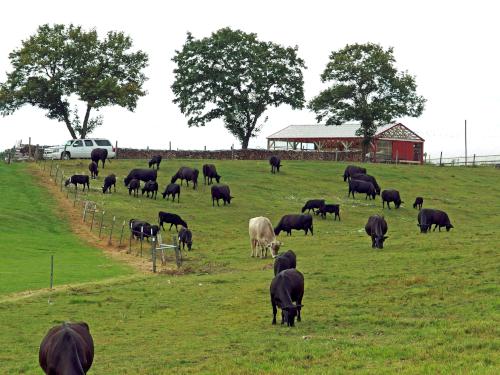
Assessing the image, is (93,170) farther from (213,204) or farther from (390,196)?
(390,196)

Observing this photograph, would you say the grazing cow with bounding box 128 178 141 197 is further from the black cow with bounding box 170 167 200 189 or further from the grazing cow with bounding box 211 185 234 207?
the grazing cow with bounding box 211 185 234 207

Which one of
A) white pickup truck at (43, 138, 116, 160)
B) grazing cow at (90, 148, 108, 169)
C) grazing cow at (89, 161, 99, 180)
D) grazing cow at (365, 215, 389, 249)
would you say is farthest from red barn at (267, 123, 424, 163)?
grazing cow at (365, 215, 389, 249)

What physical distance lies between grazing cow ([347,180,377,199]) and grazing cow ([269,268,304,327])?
39470 millimetres

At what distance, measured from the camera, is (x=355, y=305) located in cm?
2425

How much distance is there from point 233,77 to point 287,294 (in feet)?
267

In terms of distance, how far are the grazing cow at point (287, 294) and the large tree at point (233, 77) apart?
263 feet

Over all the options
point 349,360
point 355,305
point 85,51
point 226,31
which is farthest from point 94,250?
point 226,31

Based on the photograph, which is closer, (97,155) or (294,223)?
(294,223)

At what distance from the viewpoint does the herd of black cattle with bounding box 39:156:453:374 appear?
15312 mm

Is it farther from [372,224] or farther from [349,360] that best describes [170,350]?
[372,224]

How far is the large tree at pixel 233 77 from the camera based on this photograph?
101m

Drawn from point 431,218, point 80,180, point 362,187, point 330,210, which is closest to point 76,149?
point 80,180

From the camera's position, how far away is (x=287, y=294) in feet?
71.1

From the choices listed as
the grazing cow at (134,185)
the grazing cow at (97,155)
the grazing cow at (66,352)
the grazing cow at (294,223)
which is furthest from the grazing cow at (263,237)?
Result: the grazing cow at (97,155)
